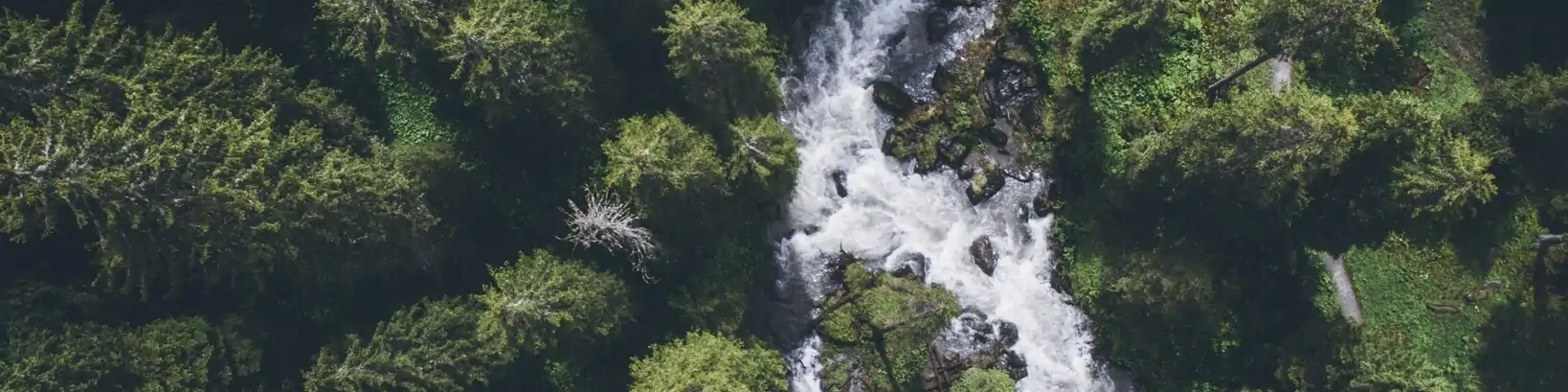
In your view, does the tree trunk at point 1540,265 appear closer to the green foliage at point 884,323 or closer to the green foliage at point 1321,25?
the green foliage at point 1321,25

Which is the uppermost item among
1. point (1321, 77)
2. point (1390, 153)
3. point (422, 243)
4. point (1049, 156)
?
point (1321, 77)

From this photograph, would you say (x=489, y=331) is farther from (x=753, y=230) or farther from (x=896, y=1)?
(x=896, y=1)

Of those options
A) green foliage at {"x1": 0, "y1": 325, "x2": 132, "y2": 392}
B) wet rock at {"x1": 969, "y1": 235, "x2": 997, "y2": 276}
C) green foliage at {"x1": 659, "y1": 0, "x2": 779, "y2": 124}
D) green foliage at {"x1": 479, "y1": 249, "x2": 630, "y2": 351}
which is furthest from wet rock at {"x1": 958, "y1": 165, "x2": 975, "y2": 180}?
green foliage at {"x1": 0, "y1": 325, "x2": 132, "y2": 392}

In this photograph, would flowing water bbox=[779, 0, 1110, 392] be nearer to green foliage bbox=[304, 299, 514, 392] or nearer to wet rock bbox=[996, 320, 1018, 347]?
wet rock bbox=[996, 320, 1018, 347]

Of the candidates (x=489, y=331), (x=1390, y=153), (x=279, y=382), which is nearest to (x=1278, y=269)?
(x=1390, y=153)

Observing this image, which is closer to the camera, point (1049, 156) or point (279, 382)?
point (279, 382)

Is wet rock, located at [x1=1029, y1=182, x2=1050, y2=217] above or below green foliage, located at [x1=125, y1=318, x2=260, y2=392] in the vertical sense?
above
